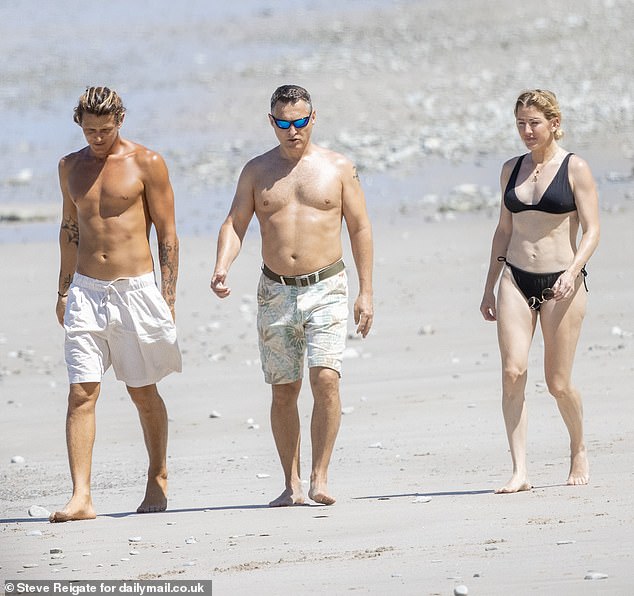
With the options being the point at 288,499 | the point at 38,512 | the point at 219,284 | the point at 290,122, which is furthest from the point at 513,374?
the point at 38,512

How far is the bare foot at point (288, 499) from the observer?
296 inches

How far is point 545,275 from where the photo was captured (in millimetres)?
7496

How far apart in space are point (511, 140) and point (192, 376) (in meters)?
12.9

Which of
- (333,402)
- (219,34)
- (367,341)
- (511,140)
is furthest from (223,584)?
(219,34)

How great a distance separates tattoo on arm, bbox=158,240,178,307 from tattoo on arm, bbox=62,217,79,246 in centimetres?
42

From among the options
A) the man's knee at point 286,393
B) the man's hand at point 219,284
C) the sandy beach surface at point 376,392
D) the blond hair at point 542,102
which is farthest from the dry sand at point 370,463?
the blond hair at point 542,102

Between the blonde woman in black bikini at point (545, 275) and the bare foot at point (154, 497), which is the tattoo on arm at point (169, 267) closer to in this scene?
the bare foot at point (154, 497)

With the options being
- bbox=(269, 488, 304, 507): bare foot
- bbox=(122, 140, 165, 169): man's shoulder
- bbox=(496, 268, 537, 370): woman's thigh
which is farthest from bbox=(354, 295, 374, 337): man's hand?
bbox=(122, 140, 165, 169): man's shoulder

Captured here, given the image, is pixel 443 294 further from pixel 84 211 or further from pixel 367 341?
pixel 84 211

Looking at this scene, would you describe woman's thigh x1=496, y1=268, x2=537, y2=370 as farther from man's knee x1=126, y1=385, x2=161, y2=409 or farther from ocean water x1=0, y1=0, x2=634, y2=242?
ocean water x1=0, y1=0, x2=634, y2=242

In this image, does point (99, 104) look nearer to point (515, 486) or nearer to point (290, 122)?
point (290, 122)

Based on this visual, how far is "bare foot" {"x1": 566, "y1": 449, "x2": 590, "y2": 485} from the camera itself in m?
7.41

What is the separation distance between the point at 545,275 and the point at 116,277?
2065mm

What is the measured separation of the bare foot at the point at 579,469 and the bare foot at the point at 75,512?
227 cm
